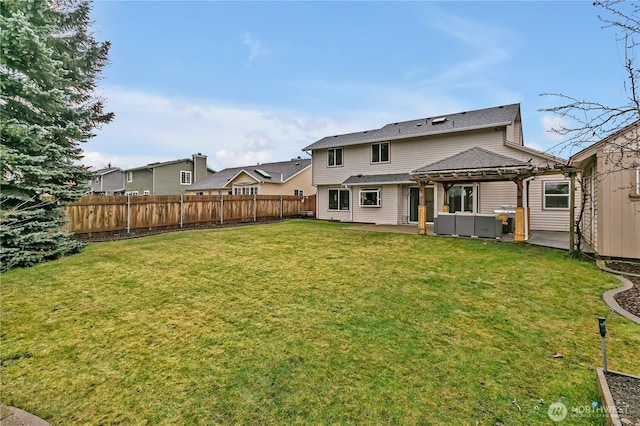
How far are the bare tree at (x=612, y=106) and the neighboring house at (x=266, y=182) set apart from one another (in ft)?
69.0

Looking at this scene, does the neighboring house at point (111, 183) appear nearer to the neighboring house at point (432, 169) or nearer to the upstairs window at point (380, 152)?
the neighboring house at point (432, 169)

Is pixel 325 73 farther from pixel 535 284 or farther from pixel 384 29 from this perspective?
pixel 535 284

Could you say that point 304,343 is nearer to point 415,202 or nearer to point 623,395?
point 623,395

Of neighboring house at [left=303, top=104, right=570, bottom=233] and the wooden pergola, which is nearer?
the wooden pergola

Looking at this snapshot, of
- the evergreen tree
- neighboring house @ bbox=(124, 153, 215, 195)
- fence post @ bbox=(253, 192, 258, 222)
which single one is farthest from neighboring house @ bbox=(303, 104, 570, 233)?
neighboring house @ bbox=(124, 153, 215, 195)

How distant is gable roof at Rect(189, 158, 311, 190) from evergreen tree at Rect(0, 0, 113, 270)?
15.2m

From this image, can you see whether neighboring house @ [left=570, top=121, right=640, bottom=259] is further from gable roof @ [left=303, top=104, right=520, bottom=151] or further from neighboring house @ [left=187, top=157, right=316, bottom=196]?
neighboring house @ [left=187, top=157, right=316, bottom=196]

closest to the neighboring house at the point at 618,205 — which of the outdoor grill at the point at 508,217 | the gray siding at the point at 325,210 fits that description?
the outdoor grill at the point at 508,217

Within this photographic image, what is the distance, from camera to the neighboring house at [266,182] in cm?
2428

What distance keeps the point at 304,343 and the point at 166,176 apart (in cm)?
3206

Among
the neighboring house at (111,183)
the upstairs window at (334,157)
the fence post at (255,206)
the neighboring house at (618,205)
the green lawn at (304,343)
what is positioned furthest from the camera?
the neighboring house at (111,183)

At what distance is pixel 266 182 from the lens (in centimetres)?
2378

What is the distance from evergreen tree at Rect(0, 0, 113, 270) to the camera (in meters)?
5.66

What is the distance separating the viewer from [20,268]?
6.92m
